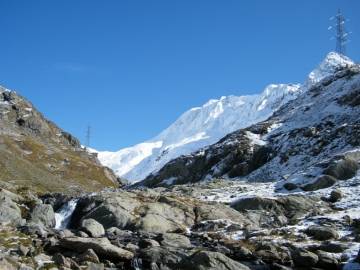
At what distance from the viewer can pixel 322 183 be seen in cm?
4312

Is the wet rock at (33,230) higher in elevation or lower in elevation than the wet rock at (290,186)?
lower

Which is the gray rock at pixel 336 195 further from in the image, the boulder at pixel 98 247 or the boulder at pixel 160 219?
the boulder at pixel 98 247

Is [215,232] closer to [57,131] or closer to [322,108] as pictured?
[322,108]

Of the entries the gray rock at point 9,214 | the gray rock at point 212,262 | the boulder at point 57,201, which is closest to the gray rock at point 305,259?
the gray rock at point 212,262

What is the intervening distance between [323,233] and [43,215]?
2662 centimetres

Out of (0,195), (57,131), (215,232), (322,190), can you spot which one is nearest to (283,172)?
(322,190)

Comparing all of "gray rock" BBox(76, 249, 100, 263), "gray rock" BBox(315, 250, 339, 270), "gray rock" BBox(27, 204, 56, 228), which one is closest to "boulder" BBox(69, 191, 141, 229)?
"gray rock" BBox(27, 204, 56, 228)

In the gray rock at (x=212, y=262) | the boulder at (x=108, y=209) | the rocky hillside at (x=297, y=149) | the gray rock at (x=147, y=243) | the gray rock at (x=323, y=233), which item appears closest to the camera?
the gray rock at (x=212, y=262)

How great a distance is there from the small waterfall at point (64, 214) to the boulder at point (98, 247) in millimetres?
16866

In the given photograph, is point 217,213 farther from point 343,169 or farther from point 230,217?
point 343,169

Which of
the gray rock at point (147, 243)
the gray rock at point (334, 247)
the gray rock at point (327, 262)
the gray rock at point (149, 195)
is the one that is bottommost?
the gray rock at point (327, 262)

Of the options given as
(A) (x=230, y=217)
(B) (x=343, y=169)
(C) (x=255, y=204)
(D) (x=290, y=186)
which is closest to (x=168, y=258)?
(A) (x=230, y=217)

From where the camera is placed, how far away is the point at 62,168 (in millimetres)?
122938

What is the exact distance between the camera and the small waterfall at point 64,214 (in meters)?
37.7
